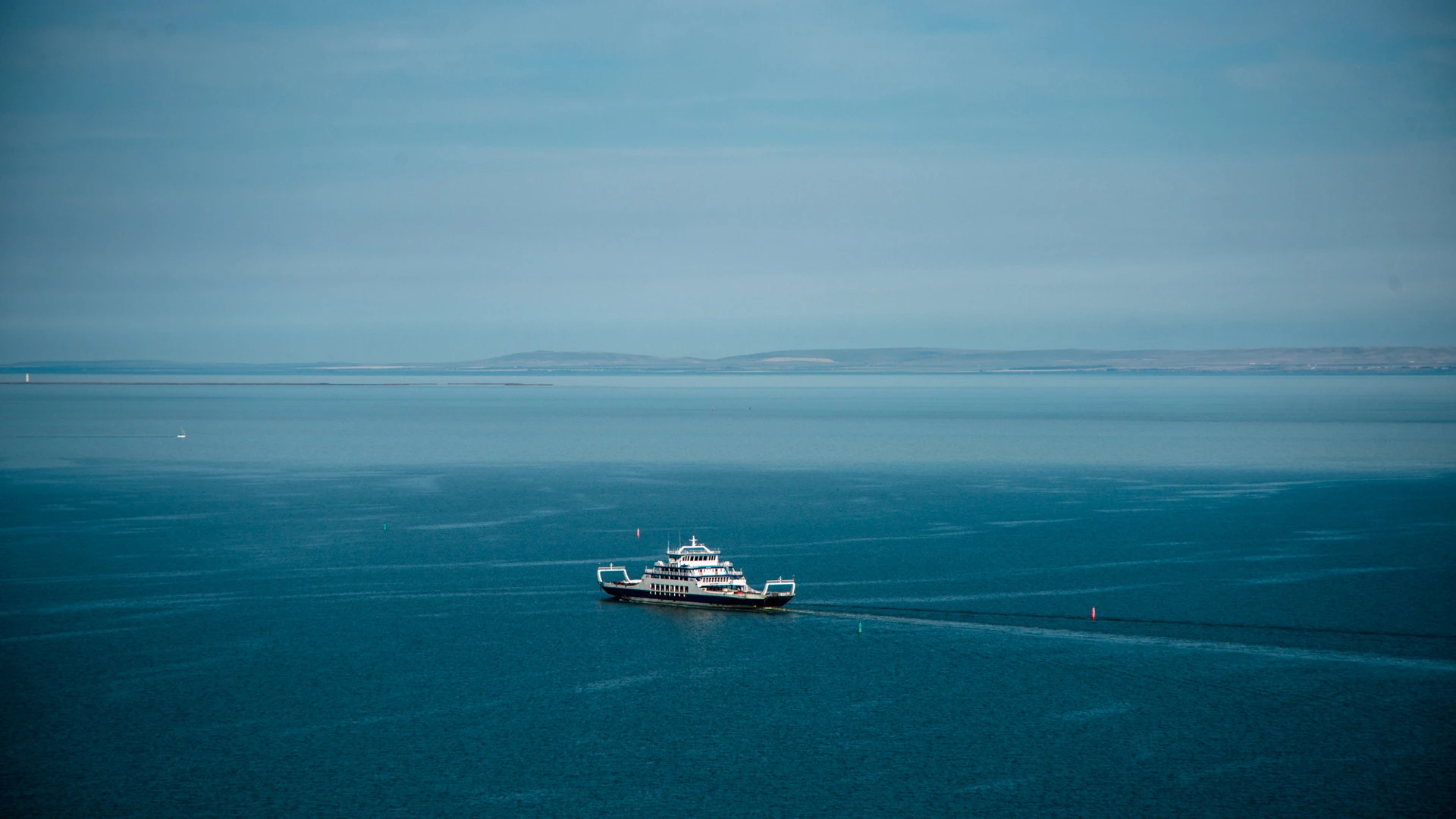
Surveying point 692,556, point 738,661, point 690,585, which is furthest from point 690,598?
point 738,661

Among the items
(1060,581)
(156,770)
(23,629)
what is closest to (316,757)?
(156,770)

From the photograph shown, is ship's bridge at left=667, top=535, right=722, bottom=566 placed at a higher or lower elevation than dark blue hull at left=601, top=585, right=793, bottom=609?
higher

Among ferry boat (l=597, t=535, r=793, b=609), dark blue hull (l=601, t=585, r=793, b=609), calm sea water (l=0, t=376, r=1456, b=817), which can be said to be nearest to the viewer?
calm sea water (l=0, t=376, r=1456, b=817)

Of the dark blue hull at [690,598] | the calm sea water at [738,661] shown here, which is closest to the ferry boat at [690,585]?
the dark blue hull at [690,598]

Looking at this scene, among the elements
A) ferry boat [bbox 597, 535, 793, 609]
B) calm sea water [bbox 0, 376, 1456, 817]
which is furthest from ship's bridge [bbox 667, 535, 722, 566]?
calm sea water [bbox 0, 376, 1456, 817]

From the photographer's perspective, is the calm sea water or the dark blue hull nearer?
the calm sea water

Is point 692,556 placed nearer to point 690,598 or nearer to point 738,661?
point 690,598

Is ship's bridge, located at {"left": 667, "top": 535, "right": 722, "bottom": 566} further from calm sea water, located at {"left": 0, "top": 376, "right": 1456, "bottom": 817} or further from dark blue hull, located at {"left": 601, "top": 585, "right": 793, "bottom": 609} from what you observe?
calm sea water, located at {"left": 0, "top": 376, "right": 1456, "bottom": 817}

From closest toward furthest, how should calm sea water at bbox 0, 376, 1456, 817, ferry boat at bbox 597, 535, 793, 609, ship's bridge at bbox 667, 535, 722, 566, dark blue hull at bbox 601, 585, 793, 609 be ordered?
calm sea water at bbox 0, 376, 1456, 817 < dark blue hull at bbox 601, 585, 793, 609 < ferry boat at bbox 597, 535, 793, 609 < ship's bridge at bbox 667, 535, 722, 566
